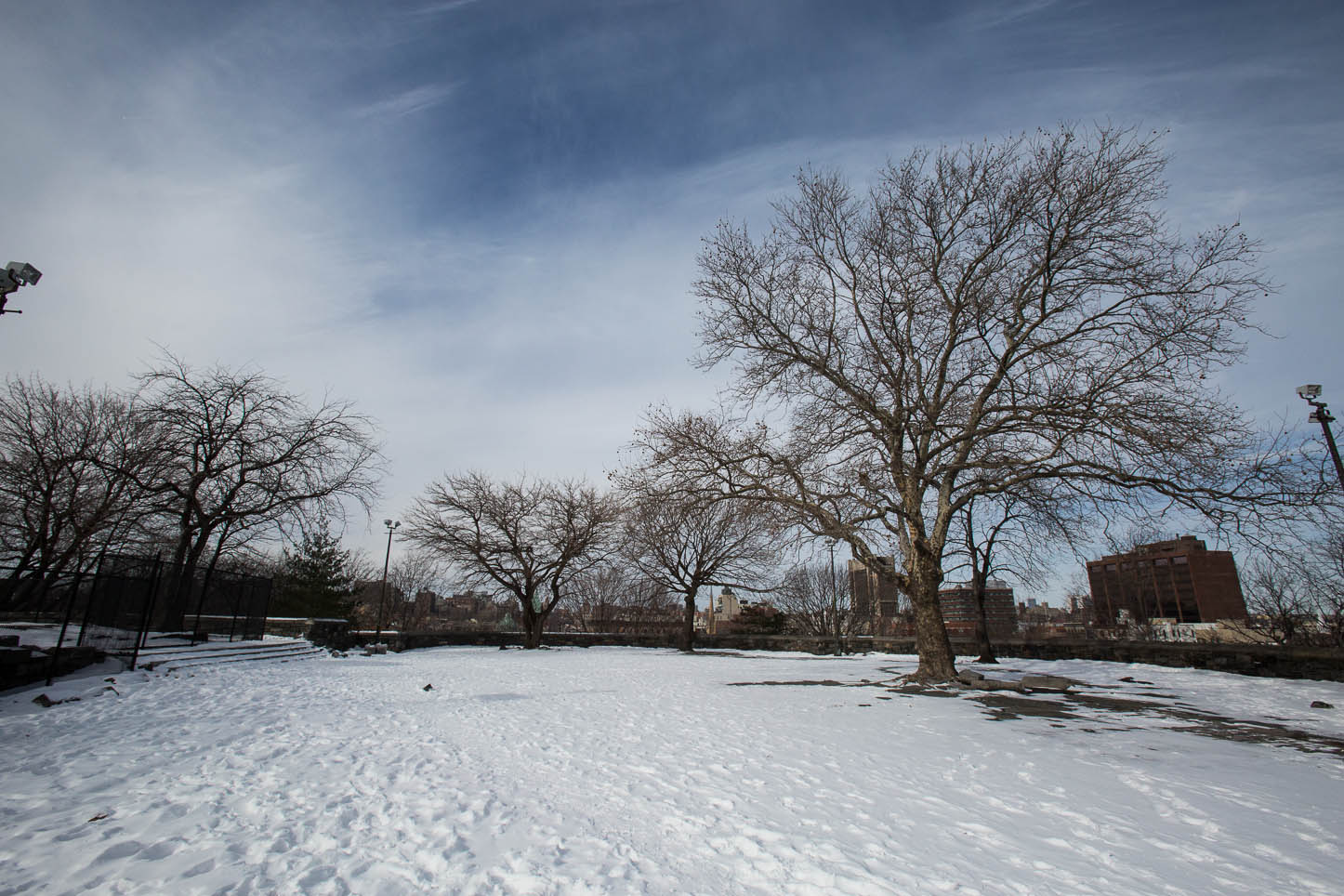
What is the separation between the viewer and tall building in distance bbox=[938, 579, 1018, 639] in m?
28.0

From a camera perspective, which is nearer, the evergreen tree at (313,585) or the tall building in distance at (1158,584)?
the tall building in distance at (1158,584)

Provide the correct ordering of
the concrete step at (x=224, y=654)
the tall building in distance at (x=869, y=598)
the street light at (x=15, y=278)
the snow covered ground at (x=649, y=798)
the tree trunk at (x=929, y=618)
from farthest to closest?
the tall building in distance at (x=869, y=598), the tree trunk at (x=929, y=618), the concrete step at (x=224, y=654), the street light at (x=15, y=278), the snow covered ground at (x=649, y=798)

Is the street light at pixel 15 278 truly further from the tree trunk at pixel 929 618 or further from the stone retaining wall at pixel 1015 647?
the tree trunk at pixel 929 618

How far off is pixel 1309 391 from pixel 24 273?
21.3 meters

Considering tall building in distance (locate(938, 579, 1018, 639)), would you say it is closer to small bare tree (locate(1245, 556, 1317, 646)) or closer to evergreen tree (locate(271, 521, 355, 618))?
small bare tree (locate(1245, 556, 1317, 646))

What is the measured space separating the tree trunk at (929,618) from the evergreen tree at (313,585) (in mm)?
29635

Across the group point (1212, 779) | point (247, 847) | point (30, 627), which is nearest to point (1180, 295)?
point (1212, 779)

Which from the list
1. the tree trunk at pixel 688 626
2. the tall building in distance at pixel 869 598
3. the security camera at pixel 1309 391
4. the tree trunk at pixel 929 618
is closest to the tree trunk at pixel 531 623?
the tree trunk at pixel 688 626

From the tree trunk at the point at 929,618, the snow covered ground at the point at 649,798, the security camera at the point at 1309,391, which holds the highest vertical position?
the security camera at the point at 1309,391

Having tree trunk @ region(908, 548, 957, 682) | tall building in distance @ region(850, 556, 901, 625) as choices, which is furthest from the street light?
tall building in distance @ region(850, 556, 901, 625)

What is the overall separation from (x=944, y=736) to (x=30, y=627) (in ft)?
60.1

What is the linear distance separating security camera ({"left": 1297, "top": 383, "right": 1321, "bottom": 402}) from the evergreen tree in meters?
36.2

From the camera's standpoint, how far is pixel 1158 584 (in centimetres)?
3994

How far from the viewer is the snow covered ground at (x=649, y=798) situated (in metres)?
3.05
